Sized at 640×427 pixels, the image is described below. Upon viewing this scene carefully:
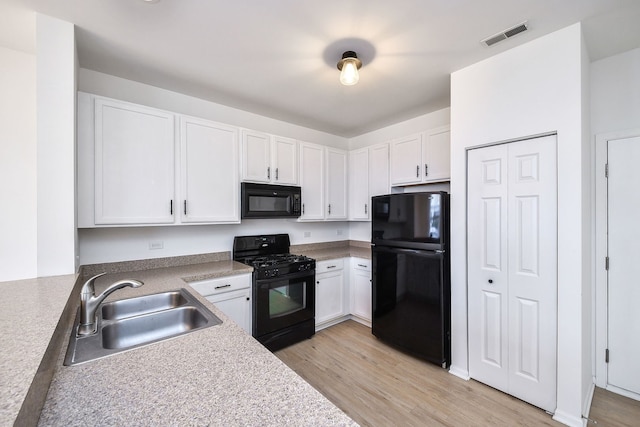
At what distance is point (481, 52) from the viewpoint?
80.4 inches

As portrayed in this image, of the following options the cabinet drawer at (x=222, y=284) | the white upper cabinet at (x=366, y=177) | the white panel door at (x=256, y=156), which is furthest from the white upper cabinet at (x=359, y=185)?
the cabinet drawer at (x=222, y=284)

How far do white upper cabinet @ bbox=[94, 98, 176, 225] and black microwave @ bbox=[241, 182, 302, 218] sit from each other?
69 centimetres

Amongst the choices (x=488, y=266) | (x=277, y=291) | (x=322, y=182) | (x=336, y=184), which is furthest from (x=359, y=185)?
(x=488, y=266)

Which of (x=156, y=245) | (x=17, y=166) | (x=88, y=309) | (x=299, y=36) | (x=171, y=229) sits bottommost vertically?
(x=88, y=309)

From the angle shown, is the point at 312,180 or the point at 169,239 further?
the point at 312,180

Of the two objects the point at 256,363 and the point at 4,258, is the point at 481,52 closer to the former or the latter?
the point at 256,363

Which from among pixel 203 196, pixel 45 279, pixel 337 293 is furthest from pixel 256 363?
pixel 337 293

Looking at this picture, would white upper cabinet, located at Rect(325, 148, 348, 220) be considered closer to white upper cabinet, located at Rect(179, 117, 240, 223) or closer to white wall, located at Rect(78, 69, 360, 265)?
white wall, located at Rect(78, 69, 360, 265)

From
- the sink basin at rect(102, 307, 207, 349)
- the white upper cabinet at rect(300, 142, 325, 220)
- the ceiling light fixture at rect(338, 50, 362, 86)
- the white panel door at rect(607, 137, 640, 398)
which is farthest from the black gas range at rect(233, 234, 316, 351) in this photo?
→ the white panel door at rect(607, 137, 640, 398)

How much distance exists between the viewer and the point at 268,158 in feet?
9.84

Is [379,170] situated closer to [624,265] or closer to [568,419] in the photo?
[624,265]

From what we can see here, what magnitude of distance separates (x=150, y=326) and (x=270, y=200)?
1737 millimetres

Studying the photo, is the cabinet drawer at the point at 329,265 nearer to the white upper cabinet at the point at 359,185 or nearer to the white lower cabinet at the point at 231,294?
the white upper cabinet at the point at 359,185

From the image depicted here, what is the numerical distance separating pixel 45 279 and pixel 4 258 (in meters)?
0.53
